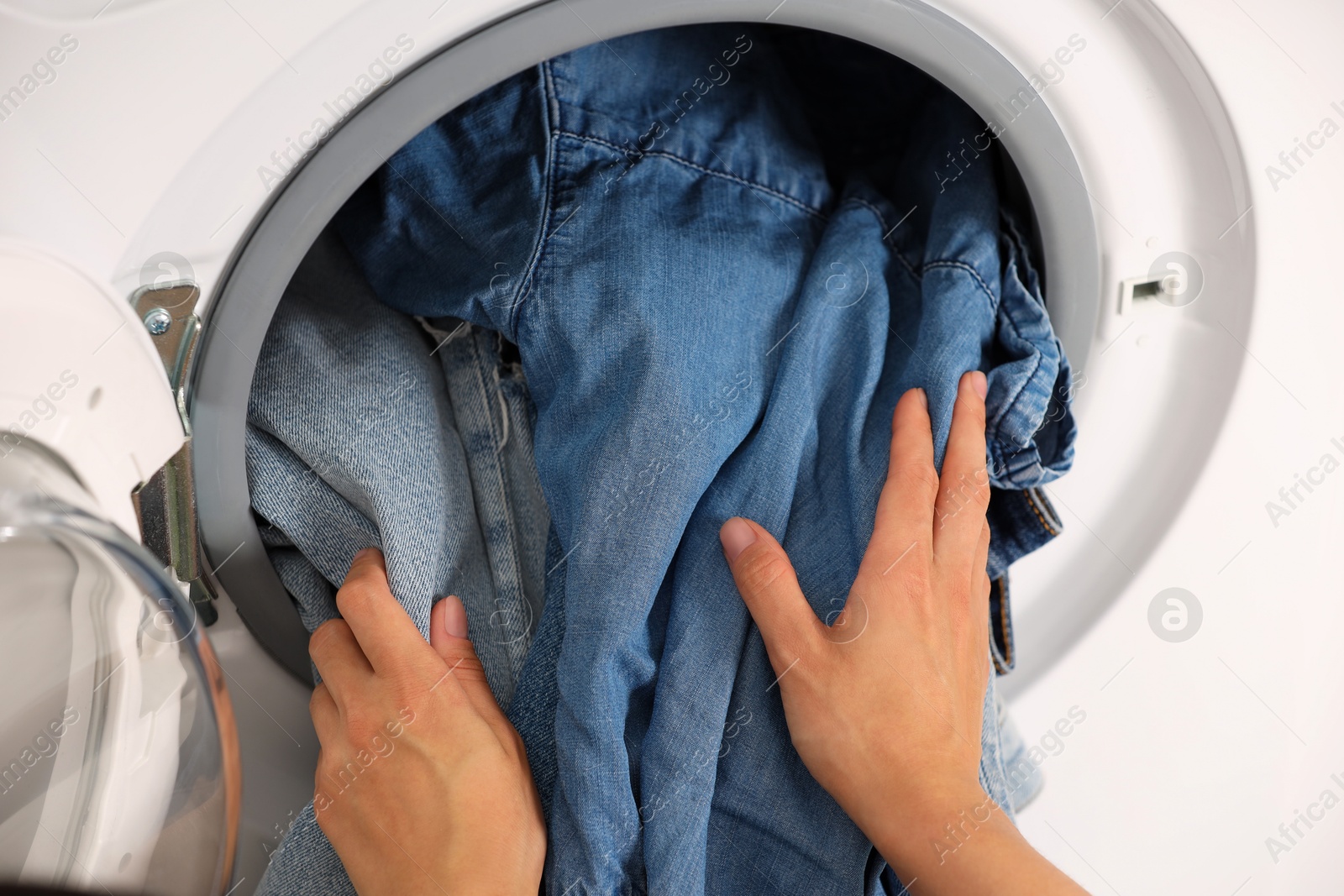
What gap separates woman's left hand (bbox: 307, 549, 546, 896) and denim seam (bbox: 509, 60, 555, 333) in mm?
178

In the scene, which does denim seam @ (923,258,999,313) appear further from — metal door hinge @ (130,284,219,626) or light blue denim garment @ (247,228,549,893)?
metal door hinge @ (130,284,219,626)

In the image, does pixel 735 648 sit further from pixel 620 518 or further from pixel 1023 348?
pixel 1023 348

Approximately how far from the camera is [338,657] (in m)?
0.51

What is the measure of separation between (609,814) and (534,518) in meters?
0.21

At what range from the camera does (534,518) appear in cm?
60

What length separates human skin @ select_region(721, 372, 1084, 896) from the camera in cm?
46

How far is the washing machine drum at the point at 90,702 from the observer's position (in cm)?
35

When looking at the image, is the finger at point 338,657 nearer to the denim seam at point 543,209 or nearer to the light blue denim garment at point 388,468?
the light blue denim garment at point 388,468

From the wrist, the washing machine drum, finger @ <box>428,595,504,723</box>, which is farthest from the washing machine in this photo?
the wrist

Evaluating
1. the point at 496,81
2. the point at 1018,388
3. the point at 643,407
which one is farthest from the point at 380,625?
the point at 1018,388

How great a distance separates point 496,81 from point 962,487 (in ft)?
1.11

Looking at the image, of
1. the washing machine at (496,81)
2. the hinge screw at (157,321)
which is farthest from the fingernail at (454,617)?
the hinge screw at (157,321)

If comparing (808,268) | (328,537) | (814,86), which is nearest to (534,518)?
(328,537)

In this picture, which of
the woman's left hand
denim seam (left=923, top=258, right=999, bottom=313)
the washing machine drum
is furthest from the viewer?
denim seam (left=923, top=258, right=999, bottom=313)
